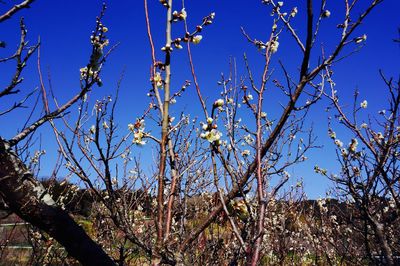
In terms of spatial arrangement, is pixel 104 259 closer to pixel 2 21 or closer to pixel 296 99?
pixel 296 99

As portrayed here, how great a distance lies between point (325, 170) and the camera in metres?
6.12

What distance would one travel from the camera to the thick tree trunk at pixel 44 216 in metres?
1.82

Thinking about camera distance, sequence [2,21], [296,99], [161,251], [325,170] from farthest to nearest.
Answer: [325,170] < [2,21] < [296,99] < [161,251]

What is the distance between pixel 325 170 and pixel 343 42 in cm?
468

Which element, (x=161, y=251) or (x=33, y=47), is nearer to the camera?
(x=161, y=251)

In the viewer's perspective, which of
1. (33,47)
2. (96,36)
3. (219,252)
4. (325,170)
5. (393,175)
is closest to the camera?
(96,36)

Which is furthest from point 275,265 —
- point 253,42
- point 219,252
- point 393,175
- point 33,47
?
point 33,47

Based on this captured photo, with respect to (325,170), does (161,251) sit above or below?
below

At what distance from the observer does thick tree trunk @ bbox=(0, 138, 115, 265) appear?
5.98 feet

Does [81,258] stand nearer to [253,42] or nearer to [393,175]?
[253,42]

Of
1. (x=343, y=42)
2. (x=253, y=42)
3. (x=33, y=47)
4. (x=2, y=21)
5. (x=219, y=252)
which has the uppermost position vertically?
(x=33, y=47)

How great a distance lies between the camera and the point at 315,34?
1.86 meters

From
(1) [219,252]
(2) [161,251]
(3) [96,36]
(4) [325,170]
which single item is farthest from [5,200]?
(4) [325,170]

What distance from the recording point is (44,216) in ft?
6.04
